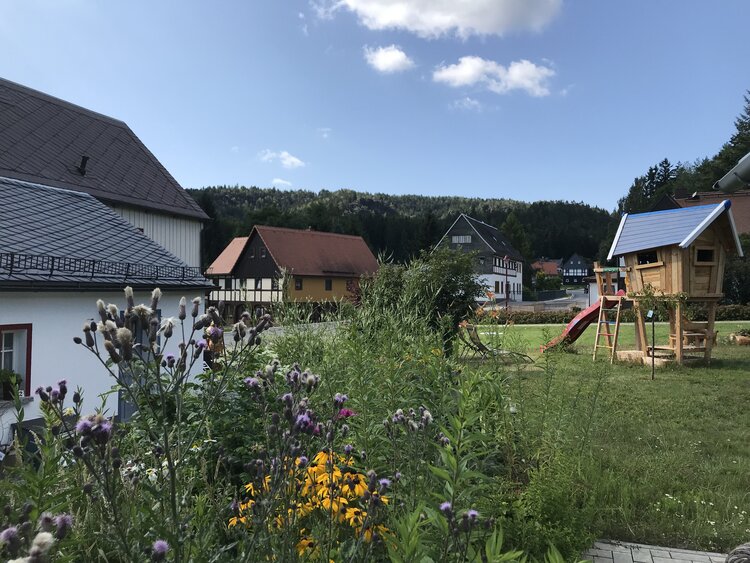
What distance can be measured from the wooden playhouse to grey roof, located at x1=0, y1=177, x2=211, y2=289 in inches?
411

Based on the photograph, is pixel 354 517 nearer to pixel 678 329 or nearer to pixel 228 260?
pixel 678 329

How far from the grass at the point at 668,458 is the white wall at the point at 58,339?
5.90 metres

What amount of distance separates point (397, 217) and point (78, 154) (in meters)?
78.2

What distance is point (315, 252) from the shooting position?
40.6 metres

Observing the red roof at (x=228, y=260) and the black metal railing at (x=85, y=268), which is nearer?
the black metal railing at (x=85, y=268)

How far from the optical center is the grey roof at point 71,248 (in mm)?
7527

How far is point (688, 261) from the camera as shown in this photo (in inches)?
479

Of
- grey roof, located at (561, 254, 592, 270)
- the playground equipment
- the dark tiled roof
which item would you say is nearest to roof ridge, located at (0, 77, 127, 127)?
the dark tiled roof

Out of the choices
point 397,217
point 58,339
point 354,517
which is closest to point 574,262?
point 397,217

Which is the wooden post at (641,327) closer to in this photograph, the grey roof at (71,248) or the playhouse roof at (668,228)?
the playhouse roof at (668,228)

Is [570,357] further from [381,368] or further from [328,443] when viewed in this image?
[328,443]

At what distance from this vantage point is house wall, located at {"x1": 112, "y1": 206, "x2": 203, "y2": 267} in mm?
20781

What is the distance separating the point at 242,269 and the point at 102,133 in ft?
55.9

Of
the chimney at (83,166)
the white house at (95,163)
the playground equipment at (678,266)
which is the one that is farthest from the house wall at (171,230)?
the playground equipment at (678,266)
